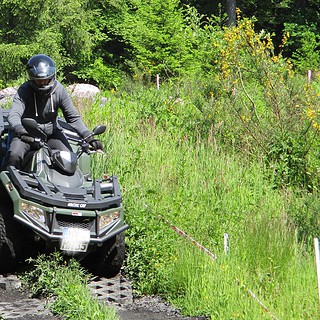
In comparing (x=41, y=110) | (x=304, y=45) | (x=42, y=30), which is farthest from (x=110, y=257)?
(x=304, y=45)

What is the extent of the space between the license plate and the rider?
3.58 ft

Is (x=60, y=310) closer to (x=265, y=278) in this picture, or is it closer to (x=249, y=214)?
(x=265, y=278)

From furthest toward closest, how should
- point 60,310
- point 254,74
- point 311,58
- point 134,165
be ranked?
point 311,58, point 254,74, point 134,165, point 60,310

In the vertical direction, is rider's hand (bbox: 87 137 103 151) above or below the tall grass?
above

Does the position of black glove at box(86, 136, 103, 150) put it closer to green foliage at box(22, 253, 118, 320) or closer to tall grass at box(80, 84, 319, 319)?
tall grass at box(80, 84, 319, 319)

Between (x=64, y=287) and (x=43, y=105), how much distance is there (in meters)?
2.34

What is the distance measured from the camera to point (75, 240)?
8.67 meters

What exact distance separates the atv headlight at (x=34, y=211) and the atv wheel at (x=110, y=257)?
86 cm

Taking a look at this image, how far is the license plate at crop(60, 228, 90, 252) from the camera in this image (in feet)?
28.4

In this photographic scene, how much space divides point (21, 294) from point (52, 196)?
102 centimetres

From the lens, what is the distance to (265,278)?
8680mm

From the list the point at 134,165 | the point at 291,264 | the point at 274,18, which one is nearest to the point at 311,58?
the point at 274,18

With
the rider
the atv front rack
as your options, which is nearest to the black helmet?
the rider

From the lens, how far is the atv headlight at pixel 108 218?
8.87m
